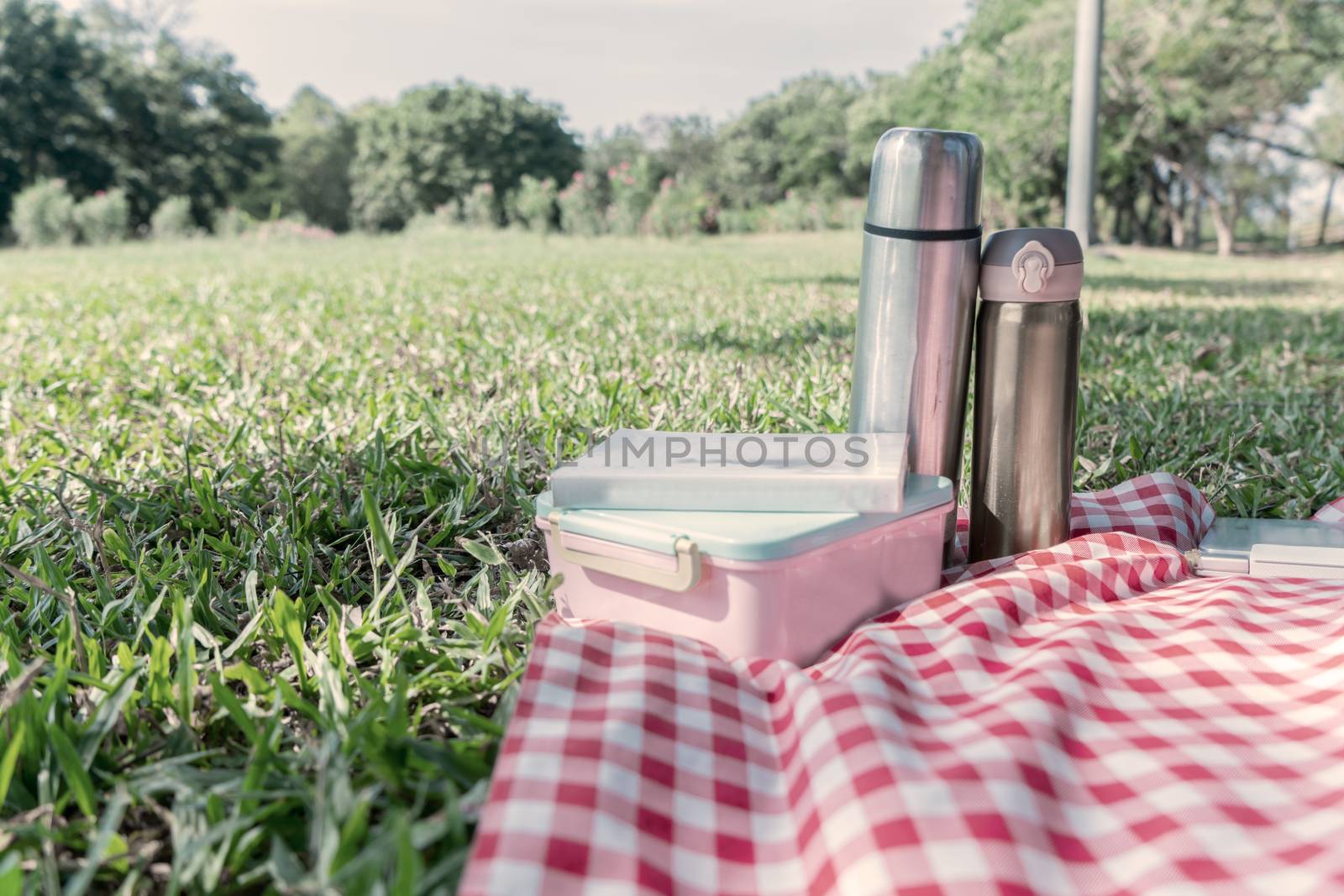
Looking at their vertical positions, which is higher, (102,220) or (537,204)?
(537,204)

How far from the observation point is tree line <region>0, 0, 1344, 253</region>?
16172 millimetres

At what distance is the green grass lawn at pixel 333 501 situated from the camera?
800mm

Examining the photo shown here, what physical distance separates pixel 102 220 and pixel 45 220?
83 centimetres

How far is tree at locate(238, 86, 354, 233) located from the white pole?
3411 centimetres

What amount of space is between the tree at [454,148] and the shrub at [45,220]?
83.5 ft

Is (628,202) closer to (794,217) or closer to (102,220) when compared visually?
(794,217)

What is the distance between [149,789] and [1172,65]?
63.6 ft

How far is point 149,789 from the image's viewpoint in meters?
0.82

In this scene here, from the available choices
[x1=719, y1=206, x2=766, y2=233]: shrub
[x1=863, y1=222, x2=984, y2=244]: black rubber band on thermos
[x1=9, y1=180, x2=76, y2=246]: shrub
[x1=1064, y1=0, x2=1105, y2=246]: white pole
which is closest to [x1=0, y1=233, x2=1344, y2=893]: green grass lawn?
[x1=863, y1=222, x2=984, y2=244]: black rubber band on thermos

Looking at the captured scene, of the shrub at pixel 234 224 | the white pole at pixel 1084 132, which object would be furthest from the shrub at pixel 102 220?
the white pole at pixel 1084 132

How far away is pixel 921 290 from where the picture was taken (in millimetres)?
1276

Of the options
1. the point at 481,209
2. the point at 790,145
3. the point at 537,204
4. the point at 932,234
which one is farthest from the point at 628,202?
the point at 790,145

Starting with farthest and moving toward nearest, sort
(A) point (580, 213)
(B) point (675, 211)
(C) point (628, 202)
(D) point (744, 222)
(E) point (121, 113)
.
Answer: (E) point (121, 113) → (D) point (744, 222) → (A) point (580, 213) → (C) point (628, 202) → (B) point (675, 211)

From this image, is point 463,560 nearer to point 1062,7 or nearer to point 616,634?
point 616,634
